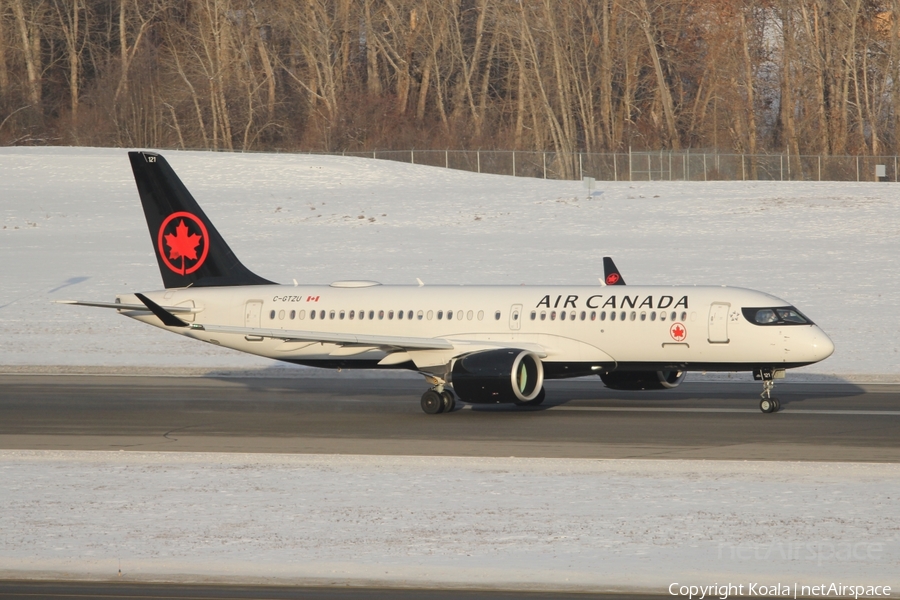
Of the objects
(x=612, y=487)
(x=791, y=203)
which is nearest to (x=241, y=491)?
(x=612, y=487)

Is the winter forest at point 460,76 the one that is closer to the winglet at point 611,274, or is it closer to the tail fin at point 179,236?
the winglet at point 611,274

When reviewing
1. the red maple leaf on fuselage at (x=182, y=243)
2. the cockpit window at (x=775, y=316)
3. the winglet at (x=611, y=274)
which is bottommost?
the cockpit window at (x=775, y=316)

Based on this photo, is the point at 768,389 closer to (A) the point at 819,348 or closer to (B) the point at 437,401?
(A) the point at 819,348

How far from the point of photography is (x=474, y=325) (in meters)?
27.9

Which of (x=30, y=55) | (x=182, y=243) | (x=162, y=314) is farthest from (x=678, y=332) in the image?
(x=30, y=55)

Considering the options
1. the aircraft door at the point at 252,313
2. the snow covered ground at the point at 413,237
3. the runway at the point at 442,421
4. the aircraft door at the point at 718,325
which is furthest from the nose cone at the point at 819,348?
the aircraft door at the point at 252,313

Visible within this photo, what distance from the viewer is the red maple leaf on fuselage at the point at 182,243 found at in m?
31.0

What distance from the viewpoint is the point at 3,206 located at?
6981 cm

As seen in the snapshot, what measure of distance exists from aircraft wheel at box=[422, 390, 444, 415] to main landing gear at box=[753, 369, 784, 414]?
7215mm

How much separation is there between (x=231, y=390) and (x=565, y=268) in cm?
2303

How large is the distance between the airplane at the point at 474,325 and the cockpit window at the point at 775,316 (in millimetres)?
31

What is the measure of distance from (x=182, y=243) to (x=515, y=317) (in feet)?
31.7

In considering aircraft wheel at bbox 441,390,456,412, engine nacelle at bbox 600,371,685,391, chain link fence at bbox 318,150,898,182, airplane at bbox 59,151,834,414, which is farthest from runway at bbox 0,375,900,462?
chain link fence at bbox 318,150,898,182

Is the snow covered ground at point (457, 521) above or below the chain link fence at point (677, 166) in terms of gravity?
below
